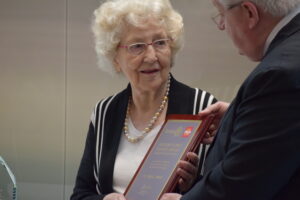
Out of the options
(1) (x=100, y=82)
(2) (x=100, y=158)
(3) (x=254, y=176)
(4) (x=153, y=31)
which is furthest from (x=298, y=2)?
(1) (x=100, y=82)

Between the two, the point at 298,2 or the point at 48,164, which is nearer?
the point at 298,2

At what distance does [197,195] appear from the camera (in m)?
0.99

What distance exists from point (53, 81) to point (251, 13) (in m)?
2.19

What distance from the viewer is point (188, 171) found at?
1.36 m

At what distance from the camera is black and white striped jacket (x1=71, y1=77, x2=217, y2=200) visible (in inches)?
69.1

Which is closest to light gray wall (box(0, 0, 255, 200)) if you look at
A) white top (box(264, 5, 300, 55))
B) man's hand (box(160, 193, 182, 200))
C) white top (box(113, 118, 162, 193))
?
white top (box(113, 118, 162, 193))

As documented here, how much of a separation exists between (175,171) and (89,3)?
1.81m

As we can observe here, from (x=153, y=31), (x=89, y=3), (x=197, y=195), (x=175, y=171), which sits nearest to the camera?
(x=197, y=195)

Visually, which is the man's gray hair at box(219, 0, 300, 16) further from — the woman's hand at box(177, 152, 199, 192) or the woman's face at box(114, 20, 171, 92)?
the woman's face at box(114, 20, 171, 92)

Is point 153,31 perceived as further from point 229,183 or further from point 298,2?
point 229,183

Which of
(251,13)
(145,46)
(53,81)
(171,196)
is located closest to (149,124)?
(145,46)

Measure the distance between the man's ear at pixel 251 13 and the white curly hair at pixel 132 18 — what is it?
843 mm

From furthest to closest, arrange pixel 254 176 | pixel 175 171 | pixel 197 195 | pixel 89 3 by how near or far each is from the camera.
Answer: pixel 89 3, pixel 175 171, pixel 197 195, pixel 254 176

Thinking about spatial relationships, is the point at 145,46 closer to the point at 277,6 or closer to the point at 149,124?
the point at 149,124
